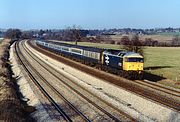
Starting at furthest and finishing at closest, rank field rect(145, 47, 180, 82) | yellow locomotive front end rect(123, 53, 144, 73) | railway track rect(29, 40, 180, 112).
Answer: field rect(145, 47, 180, 82), yellow locomotive front end rect(123, 53, 144, 73), railway track rect(29, 40, 180, 112)

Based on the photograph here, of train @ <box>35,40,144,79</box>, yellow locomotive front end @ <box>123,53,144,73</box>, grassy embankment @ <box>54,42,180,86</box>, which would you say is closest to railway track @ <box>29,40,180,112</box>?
train @ <box>35,40,144,79</box>

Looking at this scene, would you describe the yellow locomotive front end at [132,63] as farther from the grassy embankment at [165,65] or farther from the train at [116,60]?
the grassy embankment at [165,65]

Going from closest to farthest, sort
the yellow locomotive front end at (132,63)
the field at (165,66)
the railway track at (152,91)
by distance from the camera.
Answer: the railway track at (152,91), the yellow locomotive front end at (132,63), the field at (165,66)

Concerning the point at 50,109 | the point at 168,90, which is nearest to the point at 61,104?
the point at 50,109

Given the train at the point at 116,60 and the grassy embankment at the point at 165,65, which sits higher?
the train at the point at 116,60

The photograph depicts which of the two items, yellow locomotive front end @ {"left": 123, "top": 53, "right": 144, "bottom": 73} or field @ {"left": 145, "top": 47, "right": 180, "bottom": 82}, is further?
field @ {"left": 145, "top": 47, "right": 180, "bottom": 82}

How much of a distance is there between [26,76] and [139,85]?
43.7 ft

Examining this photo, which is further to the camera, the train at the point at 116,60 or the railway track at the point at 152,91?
the train at the point at 116,60

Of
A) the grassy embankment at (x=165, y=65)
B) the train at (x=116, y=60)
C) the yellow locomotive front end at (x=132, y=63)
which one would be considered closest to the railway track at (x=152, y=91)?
the train at (x=116, y=60)

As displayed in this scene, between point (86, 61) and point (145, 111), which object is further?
point (86, 61)

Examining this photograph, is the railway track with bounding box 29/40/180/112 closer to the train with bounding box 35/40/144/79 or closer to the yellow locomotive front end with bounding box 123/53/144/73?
the train with bounding box 35/40/144/79

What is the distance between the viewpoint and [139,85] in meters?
30.0

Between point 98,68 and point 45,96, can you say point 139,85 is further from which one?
point 98,68

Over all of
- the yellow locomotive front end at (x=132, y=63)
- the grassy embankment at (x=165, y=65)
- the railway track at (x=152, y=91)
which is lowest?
the grassy embankment at (x=165, y=65)
